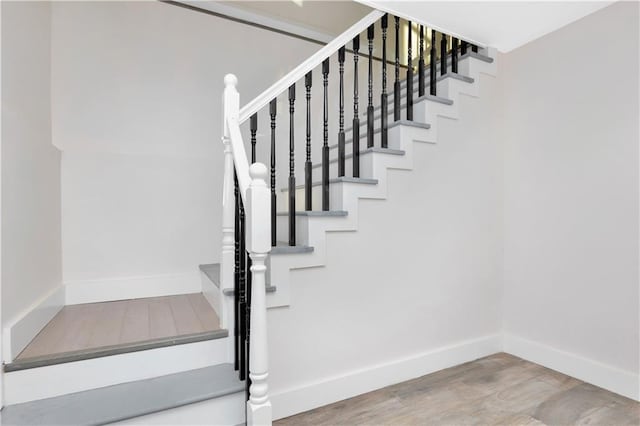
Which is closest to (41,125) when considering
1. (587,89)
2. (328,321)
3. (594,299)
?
(328,321)

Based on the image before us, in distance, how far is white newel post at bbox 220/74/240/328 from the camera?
5.82 feet

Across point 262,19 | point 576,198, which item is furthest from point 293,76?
point 576,198

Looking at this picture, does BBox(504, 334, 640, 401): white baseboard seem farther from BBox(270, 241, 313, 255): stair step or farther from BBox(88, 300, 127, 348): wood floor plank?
BBox(88, 300, 127, 348): wood floor plank

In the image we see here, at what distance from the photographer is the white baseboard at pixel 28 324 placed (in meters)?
1.40

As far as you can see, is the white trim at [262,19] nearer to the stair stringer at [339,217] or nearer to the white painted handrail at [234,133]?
the white painted handrail at [234,133]

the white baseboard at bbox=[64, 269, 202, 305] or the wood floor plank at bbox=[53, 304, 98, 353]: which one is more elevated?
the white baseboard at bbox=[64, 269, 202, 305]

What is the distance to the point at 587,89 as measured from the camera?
2.09 meters

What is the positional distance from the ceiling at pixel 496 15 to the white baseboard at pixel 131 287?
222 cm

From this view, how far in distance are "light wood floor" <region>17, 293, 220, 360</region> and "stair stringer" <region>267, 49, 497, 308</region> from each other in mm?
466

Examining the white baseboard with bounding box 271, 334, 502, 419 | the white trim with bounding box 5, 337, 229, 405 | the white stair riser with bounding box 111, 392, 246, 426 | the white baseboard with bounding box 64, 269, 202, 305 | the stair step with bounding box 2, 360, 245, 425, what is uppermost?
the white baseboard with bounding box 64, 269, 202, 305

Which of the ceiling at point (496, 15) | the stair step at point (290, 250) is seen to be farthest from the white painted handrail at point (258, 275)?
the ceiling at point (496, 15)

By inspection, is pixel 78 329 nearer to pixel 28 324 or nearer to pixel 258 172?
pixel 28 324

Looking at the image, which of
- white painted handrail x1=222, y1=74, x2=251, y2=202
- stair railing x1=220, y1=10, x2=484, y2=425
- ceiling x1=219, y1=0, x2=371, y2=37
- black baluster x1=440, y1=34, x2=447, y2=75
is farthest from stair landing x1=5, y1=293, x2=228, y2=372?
ceiling x1=219, y1=0, x2=371, y2=37

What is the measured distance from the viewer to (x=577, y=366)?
83.3 inches
